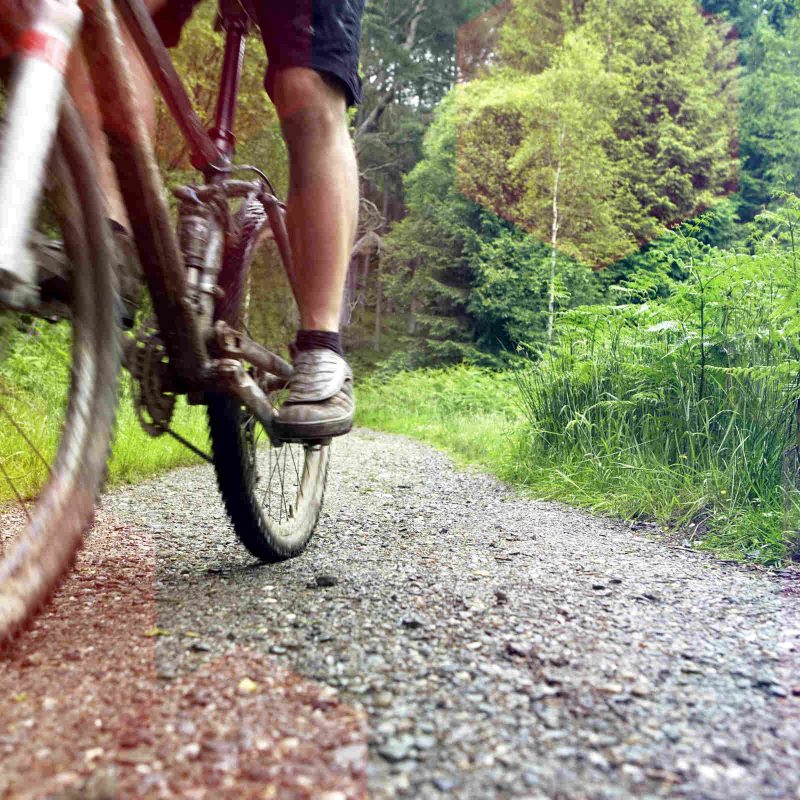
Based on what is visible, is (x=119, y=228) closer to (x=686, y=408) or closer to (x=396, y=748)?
(x=396, y=748)

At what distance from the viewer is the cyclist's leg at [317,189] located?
1451mm

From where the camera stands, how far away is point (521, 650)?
105cm

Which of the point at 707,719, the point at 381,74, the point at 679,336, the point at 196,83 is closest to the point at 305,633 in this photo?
the point at 707,719

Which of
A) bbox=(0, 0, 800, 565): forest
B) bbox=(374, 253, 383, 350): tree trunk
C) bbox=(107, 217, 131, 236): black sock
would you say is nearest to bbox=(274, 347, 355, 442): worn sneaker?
bbox=(107, 217, 131, 236): black sock

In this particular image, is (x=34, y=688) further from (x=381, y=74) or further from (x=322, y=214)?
(x=381, y=74)

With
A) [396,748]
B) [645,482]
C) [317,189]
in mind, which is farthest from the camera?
[645,482]

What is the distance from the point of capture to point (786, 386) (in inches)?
84.5

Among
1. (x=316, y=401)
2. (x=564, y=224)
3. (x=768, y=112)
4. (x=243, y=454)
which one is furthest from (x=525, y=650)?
(x=768, y=112)

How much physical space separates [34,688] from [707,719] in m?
0.86

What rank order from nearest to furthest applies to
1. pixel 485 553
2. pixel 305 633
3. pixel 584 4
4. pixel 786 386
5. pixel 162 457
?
pixel 305 633 → pixel 485 553 → pixel 786 386 → pixel 162 457 → pixel 584 4

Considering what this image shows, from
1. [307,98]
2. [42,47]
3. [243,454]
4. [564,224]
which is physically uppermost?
[564,224]

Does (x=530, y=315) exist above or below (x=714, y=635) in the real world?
above

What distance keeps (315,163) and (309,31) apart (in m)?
0.26

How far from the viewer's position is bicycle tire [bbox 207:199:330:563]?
4.94 feet
